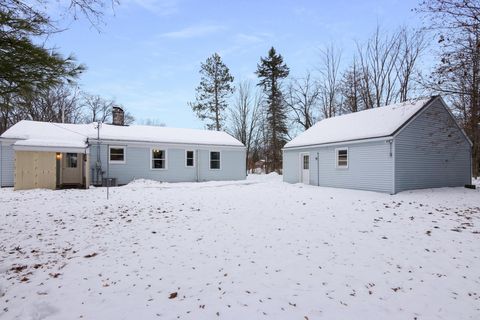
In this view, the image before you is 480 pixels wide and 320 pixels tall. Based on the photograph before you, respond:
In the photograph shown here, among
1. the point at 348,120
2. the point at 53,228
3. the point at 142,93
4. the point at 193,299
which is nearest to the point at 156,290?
the point at 193,299

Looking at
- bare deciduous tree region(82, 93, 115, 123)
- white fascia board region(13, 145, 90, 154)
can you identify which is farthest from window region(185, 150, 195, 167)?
bare deciduous tree region(82, 93, 115, 123)

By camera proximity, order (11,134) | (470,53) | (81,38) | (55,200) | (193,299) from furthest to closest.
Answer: (11,134)
(55,200)
(470,53)
(81,38)
(193,299)

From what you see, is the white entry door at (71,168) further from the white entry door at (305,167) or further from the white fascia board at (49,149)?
the white entry door at (305,167)

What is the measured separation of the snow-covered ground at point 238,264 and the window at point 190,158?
438 inches

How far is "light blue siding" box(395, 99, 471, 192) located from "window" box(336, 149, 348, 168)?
2936 mm

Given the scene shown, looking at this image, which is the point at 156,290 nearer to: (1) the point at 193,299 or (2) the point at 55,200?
(1) the point at 193,299

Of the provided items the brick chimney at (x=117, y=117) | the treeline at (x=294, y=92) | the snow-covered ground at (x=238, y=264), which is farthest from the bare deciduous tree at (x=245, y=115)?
the snow-covered ground at (x=238, y=264)

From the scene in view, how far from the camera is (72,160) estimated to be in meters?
17.1

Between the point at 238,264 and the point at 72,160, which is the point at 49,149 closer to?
the point at 72,160

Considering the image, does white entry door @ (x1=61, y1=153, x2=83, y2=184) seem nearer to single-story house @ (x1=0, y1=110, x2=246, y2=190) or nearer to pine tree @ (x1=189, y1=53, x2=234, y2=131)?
single-story house @ (x1=0, y1=110, x2=246, y2=190)

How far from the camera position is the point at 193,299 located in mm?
3506

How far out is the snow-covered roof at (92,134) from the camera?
15.7m

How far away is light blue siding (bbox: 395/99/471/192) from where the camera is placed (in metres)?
13.4

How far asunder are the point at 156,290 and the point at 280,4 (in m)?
14.4
